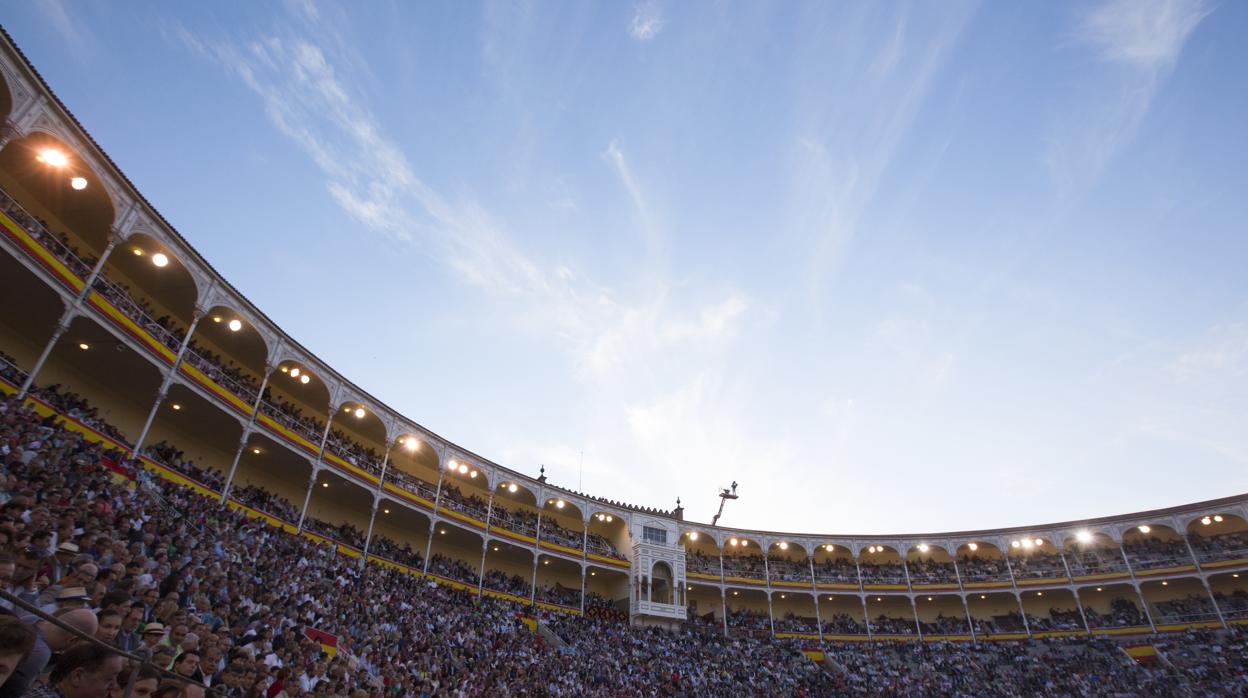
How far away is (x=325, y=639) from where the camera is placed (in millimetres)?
17828

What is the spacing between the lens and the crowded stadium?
10.7 metres

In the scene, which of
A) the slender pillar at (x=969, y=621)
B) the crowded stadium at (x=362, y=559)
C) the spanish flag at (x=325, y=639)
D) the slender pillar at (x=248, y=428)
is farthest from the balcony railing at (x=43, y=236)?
the slender pillar at (x=969, y=621)

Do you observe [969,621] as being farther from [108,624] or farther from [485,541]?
[108,624]

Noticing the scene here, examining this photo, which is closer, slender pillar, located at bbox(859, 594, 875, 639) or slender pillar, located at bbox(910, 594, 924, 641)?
slender pillar, located at bbox(910, 594, 924, 641)

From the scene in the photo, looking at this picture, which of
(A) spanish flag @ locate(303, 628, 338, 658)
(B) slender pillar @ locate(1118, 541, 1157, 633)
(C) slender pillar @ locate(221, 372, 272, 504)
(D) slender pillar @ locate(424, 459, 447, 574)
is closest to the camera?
(A) spanish flag @ locate(303, 628, 338, 658)

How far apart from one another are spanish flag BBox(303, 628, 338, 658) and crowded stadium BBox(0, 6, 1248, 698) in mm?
96

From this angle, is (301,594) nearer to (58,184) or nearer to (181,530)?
(181,530)

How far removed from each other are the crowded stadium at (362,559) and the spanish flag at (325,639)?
96mm

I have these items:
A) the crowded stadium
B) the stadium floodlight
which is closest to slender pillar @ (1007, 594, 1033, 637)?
the crowded stadium

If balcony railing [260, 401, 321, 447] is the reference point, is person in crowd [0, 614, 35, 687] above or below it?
below

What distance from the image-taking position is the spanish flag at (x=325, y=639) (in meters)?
17.0

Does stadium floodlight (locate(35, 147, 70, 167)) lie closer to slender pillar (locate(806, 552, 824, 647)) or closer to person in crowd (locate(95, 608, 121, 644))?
person in crowd (locate(95, 608, 121, 644))

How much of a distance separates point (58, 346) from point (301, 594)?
44.8ft

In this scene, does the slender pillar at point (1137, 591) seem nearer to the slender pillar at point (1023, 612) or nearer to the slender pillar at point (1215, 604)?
the slender pillar at point (1215, 604)
